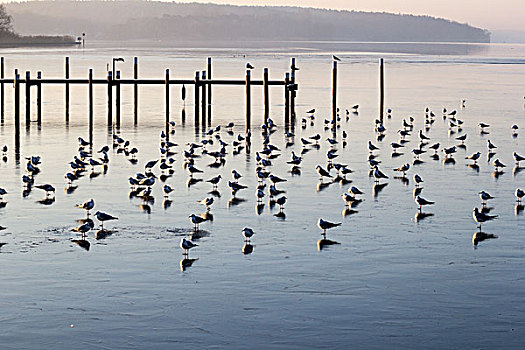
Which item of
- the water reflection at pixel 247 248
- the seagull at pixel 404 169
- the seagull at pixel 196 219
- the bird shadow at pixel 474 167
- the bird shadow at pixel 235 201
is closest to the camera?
the water reflection at pixel 247 248

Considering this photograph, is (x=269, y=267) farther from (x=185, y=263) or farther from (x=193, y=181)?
(x=193, y=181)

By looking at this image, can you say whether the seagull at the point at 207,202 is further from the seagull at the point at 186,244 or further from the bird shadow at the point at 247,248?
the seagull at the point at 186,244

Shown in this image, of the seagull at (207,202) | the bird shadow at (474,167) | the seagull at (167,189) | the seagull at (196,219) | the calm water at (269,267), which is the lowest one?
the calm water at (269,267)

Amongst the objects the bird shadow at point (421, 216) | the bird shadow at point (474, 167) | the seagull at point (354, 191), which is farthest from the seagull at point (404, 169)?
the bird shadow at point (421, 216)

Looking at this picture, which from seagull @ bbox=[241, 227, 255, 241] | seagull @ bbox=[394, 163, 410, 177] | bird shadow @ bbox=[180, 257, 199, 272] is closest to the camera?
bird shadow @ bbox=[180, 257, 199, 272]

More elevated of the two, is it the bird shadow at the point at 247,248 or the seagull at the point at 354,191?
the seagull at the point at 354,191

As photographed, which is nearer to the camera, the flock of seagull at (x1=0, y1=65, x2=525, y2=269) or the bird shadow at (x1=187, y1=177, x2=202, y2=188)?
the flock of seagull at (x1=0, y1=65, x2=525, y2=269)

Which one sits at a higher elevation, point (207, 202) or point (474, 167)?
point (474, 167)

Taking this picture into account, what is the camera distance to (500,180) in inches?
1265

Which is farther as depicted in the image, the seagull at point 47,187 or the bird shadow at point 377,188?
the bird shadow at point 377,188

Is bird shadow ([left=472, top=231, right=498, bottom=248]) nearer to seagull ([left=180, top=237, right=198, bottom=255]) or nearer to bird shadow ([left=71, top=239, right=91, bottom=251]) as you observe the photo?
seagull ([left=180, top=237, right=198, bottom=255])

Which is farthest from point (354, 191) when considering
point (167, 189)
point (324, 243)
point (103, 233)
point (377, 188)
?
point (103, 233)

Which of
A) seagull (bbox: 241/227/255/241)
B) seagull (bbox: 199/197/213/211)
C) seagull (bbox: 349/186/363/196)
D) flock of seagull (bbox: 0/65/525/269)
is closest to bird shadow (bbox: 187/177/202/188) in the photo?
flock of seagull (bbox: 0/65/525/269)

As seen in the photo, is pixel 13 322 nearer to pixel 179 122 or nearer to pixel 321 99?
pixel 179 122
